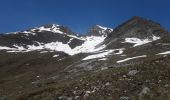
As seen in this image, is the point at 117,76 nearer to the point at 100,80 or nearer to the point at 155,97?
the point at 100,80

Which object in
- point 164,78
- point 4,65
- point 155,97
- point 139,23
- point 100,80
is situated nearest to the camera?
point 155,97

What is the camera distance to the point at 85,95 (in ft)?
90.5

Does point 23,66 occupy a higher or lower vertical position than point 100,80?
higher

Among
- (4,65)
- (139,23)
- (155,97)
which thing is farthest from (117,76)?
(139,23)

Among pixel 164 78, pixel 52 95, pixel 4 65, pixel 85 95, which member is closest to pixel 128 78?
pixel 164 78

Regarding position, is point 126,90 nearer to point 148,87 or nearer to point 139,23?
point 148,87

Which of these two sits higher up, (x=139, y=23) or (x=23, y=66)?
(x=139, y=23)

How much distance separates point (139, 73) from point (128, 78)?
1785 millimetres

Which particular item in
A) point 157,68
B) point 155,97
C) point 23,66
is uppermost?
point 23,66

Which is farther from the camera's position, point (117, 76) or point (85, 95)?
point (117, 76)

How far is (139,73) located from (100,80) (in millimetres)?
4138

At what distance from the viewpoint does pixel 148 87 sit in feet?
86.8

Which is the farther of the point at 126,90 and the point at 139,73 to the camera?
the point at 139,73

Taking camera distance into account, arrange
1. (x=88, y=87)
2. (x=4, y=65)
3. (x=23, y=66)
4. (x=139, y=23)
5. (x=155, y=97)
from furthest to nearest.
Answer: (x=139, y=23)
(x=4, y=65)
(x=23, y=66)
(x=88, y=87)
(x=155, y=97)
